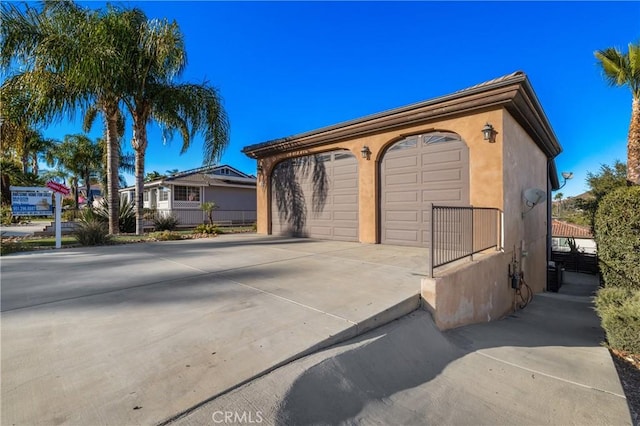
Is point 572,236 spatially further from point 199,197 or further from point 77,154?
point 77,154

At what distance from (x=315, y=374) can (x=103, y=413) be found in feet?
4.27

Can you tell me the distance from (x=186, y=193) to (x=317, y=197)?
13.8 meters

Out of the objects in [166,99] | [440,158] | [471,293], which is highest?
[166,99]

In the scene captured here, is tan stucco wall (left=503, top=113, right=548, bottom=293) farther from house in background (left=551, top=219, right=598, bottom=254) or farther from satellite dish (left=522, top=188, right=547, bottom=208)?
house in background (left=551, top=219, right=598, bottom=254)

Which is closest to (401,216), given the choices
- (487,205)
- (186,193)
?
(487,205)

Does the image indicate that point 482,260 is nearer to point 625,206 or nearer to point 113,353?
point 625,206

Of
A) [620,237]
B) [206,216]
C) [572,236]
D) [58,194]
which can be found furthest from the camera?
[572,236]

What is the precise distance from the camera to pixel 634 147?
1216 centimetres

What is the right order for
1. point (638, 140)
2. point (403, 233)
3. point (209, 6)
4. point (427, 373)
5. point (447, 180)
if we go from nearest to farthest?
point (427, 373) → point (447, 180) → point (403, 233) → point (209, 6) → point (638, 140)

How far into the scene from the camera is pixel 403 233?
820 centimetres

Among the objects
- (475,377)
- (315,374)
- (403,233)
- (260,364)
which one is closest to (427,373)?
(475,377)

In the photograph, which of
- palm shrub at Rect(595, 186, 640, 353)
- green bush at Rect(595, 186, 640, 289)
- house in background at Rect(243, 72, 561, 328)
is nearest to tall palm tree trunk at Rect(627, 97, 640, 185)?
house in background at Rect(243, 72, 561, 328)

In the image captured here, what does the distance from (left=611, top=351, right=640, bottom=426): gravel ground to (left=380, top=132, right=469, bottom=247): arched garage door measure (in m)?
3.99

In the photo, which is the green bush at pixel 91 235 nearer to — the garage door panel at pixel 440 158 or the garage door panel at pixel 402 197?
the garage door panel at pixel 402 197
